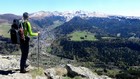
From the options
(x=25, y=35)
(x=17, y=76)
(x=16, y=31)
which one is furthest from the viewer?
(x=17, y=76)

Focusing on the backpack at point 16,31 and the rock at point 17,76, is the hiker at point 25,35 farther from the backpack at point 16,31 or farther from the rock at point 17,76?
the rock at point 17,76

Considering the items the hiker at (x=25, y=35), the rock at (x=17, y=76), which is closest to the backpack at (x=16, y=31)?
the hiker at (x=25, y=35)

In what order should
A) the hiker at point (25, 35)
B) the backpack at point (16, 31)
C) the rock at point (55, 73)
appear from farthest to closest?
the rock at point (55, 73)
the hiker at point (25, 35)
the backpack at point (16, 31)

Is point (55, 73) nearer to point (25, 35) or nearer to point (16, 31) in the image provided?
point (25, 35)

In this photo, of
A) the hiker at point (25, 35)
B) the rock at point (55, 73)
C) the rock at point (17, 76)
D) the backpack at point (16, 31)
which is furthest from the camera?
the rock at point (55, 73)

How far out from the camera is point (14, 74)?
1731 centimetres

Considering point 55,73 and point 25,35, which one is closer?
point 25,35

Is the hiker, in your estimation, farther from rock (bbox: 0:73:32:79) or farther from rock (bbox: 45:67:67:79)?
rock (bbox: 45:67:67:79)

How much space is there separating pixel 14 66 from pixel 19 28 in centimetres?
515

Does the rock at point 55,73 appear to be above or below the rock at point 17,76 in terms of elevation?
below

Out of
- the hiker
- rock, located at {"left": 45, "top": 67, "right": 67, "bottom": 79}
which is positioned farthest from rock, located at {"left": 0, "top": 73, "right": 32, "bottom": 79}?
rock, located at {"left": 45, "top": 67, "right": 67, "bottom": 79}

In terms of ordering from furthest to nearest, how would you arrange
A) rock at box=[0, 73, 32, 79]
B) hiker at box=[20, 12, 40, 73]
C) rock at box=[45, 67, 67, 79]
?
rock at box=[45, 67, 67, 79] → rock at box=[0, 73, 32, 79] → hiker at box=[20, 12, 40, 73]

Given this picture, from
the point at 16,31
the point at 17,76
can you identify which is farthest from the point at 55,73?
the point at 16,31

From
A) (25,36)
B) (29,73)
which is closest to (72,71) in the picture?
(29,73)
